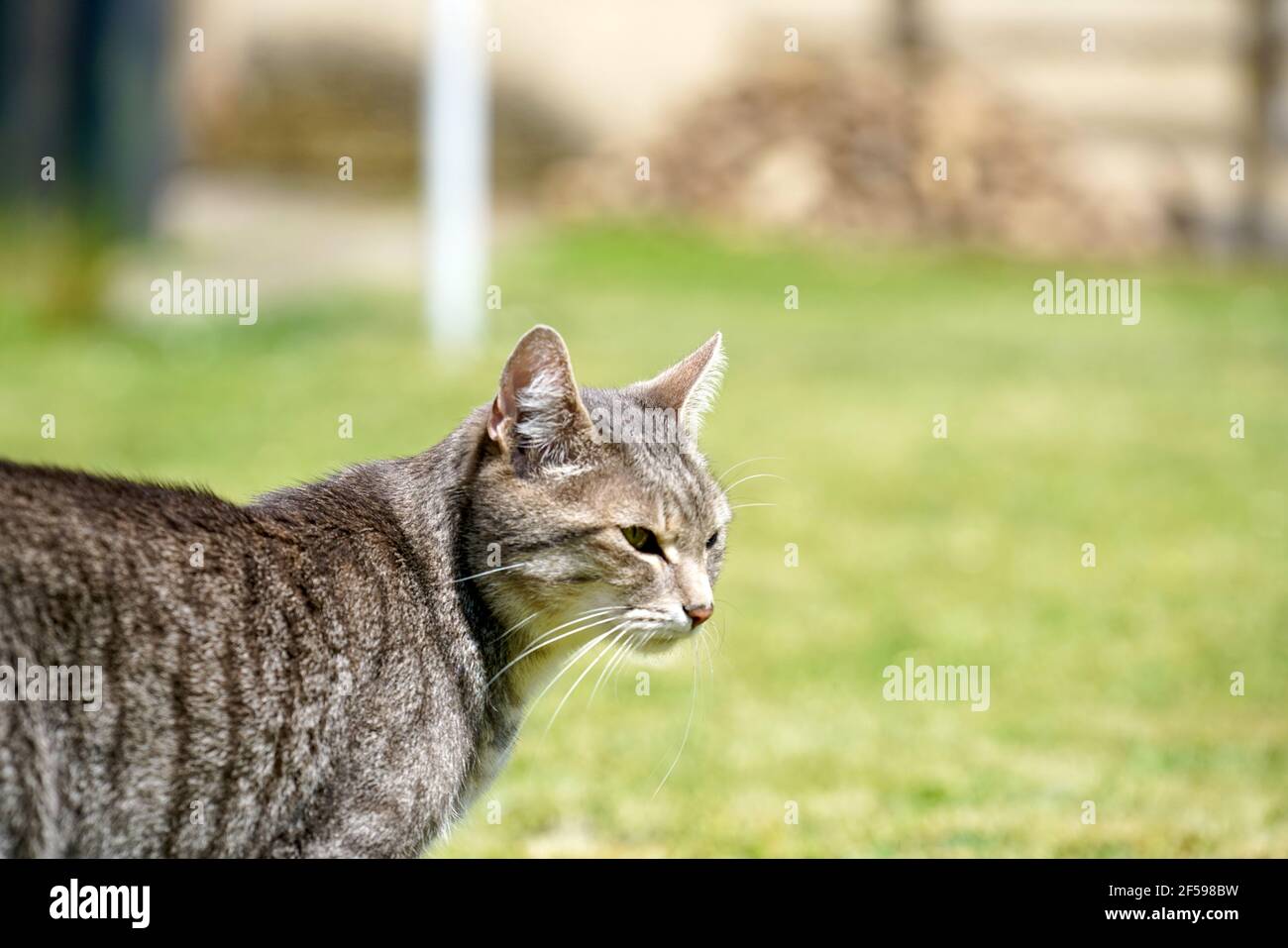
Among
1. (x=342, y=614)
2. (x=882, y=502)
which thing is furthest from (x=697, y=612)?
(x=882, y=502)

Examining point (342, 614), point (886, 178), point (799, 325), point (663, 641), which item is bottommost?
point (663, 641)

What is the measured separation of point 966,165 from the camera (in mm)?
18203

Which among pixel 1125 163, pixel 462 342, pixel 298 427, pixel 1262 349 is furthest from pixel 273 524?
pixel 1125 163

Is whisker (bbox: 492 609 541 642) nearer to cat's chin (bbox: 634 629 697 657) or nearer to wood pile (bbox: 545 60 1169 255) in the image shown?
cat's chin (bbox: 634 629 697 657)

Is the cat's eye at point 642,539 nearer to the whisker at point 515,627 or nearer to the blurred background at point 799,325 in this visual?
the whisker at point 515,627

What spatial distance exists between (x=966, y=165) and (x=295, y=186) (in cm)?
729

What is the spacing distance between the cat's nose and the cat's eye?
0.51 feet

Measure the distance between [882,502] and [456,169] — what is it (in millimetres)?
4255

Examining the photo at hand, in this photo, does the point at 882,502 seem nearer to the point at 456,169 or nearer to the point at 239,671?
the point at 456,169

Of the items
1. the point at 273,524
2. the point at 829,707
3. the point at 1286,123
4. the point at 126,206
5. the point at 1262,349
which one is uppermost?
the point at 1286,123

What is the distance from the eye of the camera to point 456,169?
1252cm

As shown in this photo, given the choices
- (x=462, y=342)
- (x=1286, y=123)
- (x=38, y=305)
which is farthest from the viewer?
(x=1286, y=123)

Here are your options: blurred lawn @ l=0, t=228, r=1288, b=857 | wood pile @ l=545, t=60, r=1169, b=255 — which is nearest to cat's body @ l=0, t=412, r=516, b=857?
blurred lawn @ l=0, t=228, r=1288, b=857

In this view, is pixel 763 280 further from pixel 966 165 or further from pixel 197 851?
pixel 197 851
